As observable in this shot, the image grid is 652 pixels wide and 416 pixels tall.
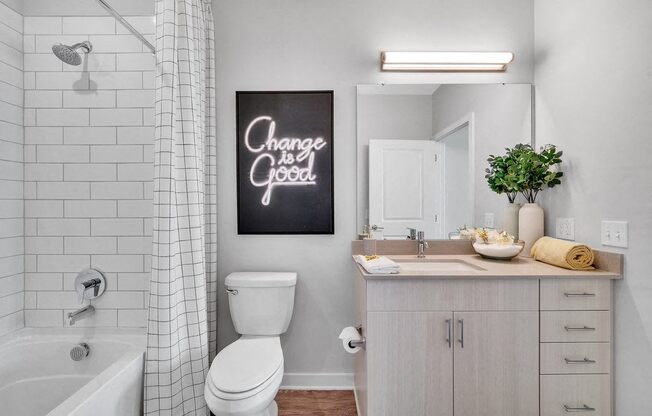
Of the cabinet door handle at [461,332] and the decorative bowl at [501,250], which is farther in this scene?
the decorative bowl at [501,250]

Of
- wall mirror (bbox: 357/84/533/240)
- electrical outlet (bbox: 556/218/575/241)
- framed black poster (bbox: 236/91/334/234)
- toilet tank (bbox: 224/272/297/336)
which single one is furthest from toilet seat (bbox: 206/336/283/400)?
electrical outlet (bbox: 556/218/575/241)

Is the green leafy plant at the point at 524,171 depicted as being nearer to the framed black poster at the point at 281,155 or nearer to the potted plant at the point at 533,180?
the potted plant at the point at 533,180

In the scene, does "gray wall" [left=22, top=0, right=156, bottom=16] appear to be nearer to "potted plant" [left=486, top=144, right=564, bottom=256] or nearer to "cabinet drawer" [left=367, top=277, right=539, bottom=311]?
"cabinet drawer" [left=367, top=277, right=539, bottom=311]

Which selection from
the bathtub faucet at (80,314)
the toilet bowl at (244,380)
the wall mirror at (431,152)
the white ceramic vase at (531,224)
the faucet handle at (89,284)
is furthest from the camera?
the wall mirror at (431,152)

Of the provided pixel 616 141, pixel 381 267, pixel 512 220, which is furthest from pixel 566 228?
pixel 381 267

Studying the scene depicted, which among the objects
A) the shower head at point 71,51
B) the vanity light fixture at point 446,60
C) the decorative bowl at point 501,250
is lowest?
the decorative bowl at point 501,250

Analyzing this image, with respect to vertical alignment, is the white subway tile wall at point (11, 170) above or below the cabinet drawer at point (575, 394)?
above

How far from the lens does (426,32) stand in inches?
86.1

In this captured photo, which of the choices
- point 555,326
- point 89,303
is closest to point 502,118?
point 555,326

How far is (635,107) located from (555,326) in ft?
3.52

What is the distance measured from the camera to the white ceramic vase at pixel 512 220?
2111 mm

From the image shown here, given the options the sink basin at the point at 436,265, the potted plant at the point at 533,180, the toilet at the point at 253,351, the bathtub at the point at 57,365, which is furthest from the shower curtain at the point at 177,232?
the potted plant at the point at 533,180

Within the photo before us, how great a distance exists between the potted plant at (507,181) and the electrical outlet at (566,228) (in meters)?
0.23

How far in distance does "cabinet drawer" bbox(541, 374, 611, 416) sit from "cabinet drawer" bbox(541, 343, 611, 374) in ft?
0.11
